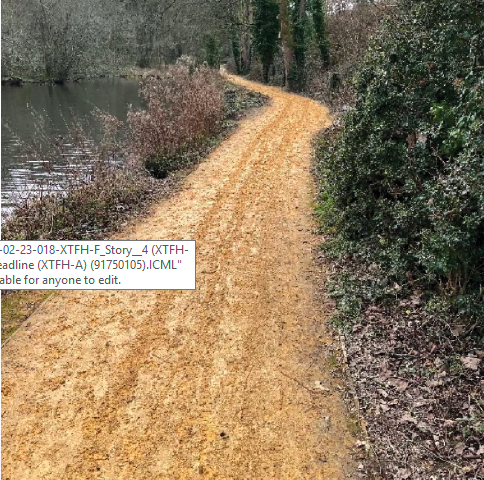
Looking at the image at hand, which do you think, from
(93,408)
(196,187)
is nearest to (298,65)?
(196,187)

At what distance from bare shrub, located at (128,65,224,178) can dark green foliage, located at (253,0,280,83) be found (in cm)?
1368

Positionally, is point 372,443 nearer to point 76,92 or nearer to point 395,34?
point 395,34

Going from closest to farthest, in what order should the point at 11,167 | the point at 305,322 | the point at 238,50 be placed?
1. the point at 305,322
2. the point at 11,167
3. the point at 238,50

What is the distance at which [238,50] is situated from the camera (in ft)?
118

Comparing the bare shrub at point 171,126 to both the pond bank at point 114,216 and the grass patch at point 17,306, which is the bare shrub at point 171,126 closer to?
the pond bank at point 114,216

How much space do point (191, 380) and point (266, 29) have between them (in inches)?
1048

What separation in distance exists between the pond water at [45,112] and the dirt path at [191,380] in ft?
14.0

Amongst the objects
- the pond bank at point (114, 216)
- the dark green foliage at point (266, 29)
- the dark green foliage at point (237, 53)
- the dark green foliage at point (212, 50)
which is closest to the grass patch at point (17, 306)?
the pond bank at point (114, 216)

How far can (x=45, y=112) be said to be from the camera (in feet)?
82.2

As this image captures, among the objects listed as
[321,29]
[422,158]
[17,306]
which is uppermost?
[321,29]

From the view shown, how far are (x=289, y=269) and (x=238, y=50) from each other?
33064 millimetres

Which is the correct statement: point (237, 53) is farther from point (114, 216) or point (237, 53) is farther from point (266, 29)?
point (114, 216)

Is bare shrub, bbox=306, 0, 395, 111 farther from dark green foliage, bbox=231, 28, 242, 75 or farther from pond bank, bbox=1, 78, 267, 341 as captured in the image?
dark green foliage, bbox=231, 28, 242, 75
